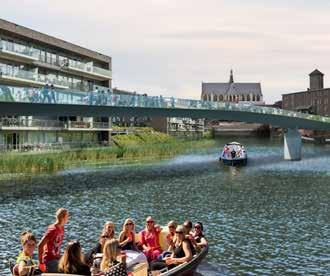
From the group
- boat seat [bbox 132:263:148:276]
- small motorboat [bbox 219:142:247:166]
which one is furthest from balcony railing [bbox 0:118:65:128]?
boat seat [bbox 132:263:148:276]

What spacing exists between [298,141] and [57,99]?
45.5 metres

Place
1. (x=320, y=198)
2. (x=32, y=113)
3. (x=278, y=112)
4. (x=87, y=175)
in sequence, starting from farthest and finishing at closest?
(x=278, y=112)
(x=87, y=175)
(x=32, y=113)
(x=320, y=198)

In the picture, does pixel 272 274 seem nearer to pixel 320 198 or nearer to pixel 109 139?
pixel 320 198

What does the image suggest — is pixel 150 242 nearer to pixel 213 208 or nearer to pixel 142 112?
pixel 213 208

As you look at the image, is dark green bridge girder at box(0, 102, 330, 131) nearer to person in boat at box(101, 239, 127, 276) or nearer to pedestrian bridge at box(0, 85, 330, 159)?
pedestrian bridge at box(0, 85, 330, 159)

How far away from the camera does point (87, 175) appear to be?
5353cm

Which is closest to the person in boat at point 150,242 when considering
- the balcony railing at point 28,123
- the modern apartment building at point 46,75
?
the modern apartment building at point 46,75

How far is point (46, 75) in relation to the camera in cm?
8088

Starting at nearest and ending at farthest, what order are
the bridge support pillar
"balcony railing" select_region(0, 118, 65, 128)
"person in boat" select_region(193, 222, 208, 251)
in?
"person in boat" select_region(193, 222, 208, 251), "balcony railing" select_region(0, 118, 65, 128), the bridge support pillar

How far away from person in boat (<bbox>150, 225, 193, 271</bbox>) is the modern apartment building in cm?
4966

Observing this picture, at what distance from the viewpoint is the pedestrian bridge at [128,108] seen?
44.8 meters

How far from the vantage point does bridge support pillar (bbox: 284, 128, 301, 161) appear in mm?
79750

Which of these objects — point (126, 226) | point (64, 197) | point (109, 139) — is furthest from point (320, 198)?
point (109, 139)

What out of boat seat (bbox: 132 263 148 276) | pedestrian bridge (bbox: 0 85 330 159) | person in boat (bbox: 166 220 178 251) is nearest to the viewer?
boat seat (bbox: 132 263 148 276)
